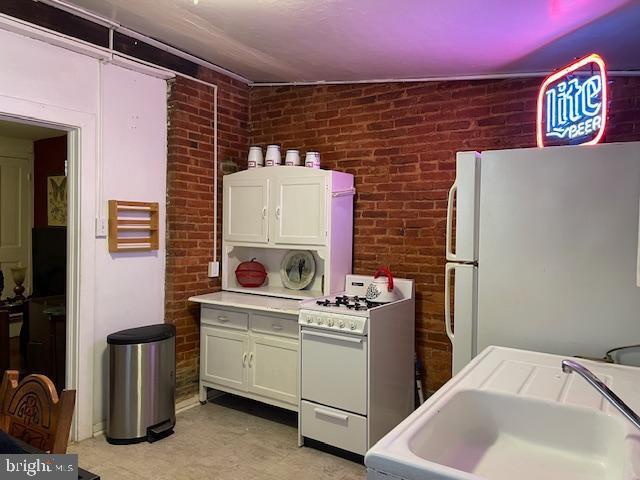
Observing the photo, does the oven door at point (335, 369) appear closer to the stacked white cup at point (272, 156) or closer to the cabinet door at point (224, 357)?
the cabinet door at point (224, 357)

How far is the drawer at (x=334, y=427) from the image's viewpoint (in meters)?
2.82

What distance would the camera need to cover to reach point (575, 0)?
6.31 ft

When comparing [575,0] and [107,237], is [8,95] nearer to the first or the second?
[107,237]

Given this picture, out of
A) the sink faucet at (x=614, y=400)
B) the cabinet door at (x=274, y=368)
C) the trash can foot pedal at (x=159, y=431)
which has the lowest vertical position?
the trash can foot pedal at (x=159, y=431)

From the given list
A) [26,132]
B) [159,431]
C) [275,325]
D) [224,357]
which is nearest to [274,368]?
[275,325]

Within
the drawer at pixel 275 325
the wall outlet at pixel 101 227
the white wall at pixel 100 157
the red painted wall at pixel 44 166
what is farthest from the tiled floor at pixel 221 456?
the red painted wall at pixel 44 166

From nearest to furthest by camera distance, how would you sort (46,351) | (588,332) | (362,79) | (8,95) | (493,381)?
(493,381) → (588,332) → (8,95) → (362,79) → (46,351)

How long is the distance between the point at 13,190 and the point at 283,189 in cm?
368

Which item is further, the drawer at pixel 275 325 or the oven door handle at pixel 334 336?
the drawer at pixel 275 325

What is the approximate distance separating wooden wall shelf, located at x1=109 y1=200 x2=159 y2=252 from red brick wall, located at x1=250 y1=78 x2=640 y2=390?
1389mm

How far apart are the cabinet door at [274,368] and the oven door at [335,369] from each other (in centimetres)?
23

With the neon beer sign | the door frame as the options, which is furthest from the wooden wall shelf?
the neon beer sign

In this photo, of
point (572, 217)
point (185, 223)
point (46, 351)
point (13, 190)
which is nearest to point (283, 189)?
A: point (185, 223)

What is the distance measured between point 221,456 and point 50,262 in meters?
3.00
